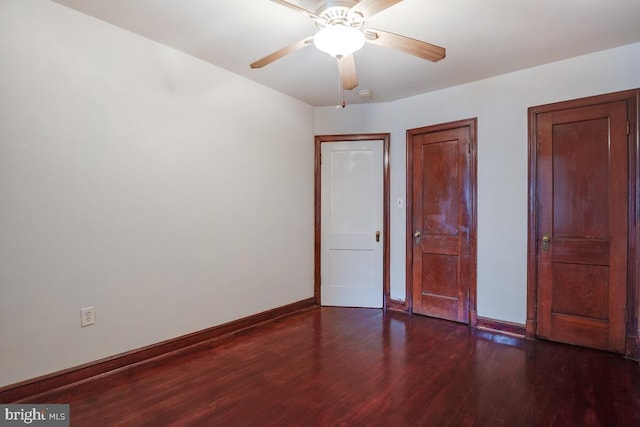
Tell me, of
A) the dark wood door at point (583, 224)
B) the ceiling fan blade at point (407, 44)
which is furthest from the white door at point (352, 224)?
the ceiling fan blade at point (407, 44)

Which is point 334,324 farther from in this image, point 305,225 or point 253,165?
point 253,165

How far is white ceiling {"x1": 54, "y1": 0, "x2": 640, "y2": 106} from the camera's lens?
212 centimetres

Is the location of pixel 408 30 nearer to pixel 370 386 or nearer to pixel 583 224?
pixel 583 224

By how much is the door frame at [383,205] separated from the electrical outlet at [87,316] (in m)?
2.38

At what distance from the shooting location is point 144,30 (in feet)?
7.99

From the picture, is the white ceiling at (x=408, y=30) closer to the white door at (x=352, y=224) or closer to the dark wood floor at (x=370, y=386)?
the white door at (x=352, y=224)

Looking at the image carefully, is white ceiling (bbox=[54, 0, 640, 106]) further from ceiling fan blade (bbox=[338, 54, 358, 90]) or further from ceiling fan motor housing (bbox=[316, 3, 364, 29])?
ceiling fan blade (bbox=[338, 54, 358, 90])

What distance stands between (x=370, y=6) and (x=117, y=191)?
6.77 feet

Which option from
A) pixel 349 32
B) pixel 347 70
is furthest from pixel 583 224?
pixel 349 32

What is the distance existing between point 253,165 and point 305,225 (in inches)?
40.5

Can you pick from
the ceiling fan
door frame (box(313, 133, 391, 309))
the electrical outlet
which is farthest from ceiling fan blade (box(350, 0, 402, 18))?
the electrical outlet

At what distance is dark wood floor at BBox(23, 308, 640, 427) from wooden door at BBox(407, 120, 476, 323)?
0.56 m

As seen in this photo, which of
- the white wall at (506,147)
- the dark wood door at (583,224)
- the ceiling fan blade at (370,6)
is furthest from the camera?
the white wall at (506,147)

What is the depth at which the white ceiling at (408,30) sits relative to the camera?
212 cm
